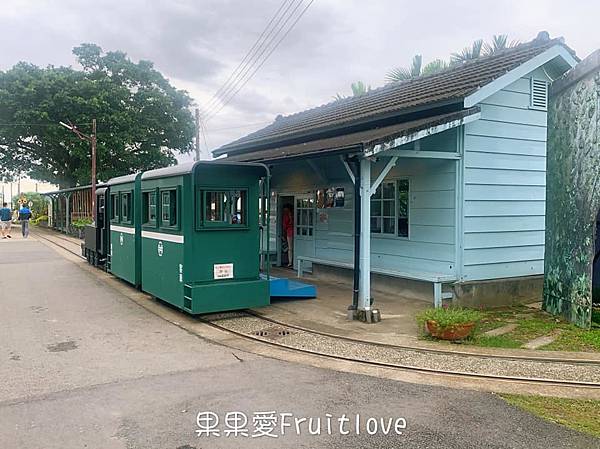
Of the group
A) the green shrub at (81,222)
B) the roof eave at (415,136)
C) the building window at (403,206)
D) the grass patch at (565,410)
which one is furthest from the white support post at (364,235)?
the green shrub at (81,222)

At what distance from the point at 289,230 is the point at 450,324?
854cm

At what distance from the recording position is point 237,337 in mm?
7371

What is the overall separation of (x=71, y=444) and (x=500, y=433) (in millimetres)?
3293

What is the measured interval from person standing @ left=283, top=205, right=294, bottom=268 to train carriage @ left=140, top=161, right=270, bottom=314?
19.7 ft

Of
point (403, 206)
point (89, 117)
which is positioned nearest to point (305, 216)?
point (403, 206)

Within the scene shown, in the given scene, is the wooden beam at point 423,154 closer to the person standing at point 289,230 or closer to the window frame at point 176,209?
the window frame at point 176,209

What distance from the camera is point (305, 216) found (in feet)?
46.5

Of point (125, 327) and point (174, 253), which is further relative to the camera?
point (174, 253)

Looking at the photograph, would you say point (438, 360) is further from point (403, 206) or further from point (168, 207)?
point (168, 207)

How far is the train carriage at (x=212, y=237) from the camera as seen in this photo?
27.1ft

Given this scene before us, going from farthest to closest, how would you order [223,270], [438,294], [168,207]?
[438,294] → [168,207] → [223,270]

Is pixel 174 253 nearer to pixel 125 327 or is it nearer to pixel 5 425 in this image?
pixel 125 327

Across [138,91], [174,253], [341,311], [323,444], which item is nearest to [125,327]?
[174,253]

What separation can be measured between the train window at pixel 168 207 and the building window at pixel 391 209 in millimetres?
4501
